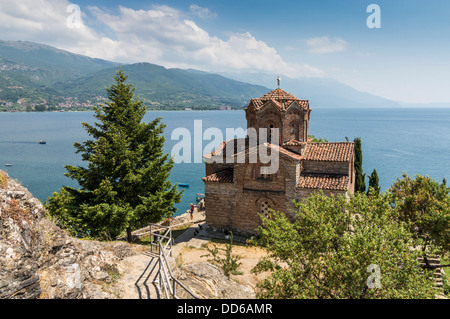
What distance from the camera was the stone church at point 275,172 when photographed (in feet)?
64.6

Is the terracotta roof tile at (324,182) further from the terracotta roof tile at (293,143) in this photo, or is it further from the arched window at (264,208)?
the arched window at (264,208)

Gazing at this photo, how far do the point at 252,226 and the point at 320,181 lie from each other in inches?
243

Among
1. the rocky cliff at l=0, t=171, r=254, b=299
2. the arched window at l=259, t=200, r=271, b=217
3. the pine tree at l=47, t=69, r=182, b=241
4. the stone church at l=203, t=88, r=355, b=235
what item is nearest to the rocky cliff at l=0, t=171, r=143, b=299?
the rocky cliff at l=0, t=171, r=254, b=299

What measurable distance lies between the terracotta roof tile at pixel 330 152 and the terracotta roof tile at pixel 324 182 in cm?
124

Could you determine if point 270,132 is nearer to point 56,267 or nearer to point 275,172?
point 275,172

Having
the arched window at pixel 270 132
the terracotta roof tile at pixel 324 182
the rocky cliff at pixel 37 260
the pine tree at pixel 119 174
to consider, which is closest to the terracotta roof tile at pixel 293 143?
the arched window at pixel 270 132

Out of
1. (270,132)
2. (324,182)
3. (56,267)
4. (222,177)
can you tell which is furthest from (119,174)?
(324,182)

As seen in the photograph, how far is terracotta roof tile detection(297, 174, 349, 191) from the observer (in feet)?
62.2

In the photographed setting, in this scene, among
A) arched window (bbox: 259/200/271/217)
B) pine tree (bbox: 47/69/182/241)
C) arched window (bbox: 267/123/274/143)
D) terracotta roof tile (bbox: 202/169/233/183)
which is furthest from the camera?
arched window (bbox: 267/123/274/143)

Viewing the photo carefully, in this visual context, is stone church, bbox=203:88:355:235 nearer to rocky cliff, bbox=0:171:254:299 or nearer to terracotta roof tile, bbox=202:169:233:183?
terracotta roof tile, bbox=202:169:233:183

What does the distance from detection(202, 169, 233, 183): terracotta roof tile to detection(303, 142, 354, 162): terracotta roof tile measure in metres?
6.05

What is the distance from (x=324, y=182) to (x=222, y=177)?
7670 mm

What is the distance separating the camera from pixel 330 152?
20812 mm
